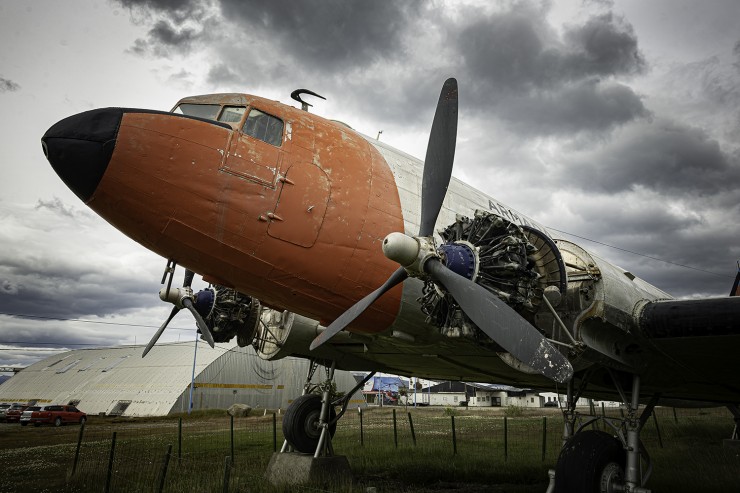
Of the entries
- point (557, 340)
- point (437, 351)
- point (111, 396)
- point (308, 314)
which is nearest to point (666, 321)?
point (557, 340)

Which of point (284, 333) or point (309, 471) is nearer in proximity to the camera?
point (309, 471)

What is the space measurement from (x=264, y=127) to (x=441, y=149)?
2.33 m

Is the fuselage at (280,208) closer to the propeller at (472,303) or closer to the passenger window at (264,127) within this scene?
the passenger window at (264,127)

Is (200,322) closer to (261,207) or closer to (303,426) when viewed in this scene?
(303,426)

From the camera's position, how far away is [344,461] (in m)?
10.4

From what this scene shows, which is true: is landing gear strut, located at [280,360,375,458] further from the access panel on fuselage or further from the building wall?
the building wall

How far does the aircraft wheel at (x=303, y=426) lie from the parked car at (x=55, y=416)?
23882 millimetres

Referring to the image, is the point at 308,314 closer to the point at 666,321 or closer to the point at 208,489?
the point at 208,489

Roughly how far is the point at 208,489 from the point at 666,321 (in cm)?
784

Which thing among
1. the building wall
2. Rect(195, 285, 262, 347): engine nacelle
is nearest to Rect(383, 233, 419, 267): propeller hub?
Rect(195, 285, 262, 347): engine nacelle

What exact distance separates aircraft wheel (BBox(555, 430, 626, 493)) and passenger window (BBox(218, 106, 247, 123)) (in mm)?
6311

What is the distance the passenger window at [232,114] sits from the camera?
6730 millimetres

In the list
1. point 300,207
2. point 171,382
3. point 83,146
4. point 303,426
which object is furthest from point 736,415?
point 171,382

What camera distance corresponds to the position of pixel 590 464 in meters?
6.84
